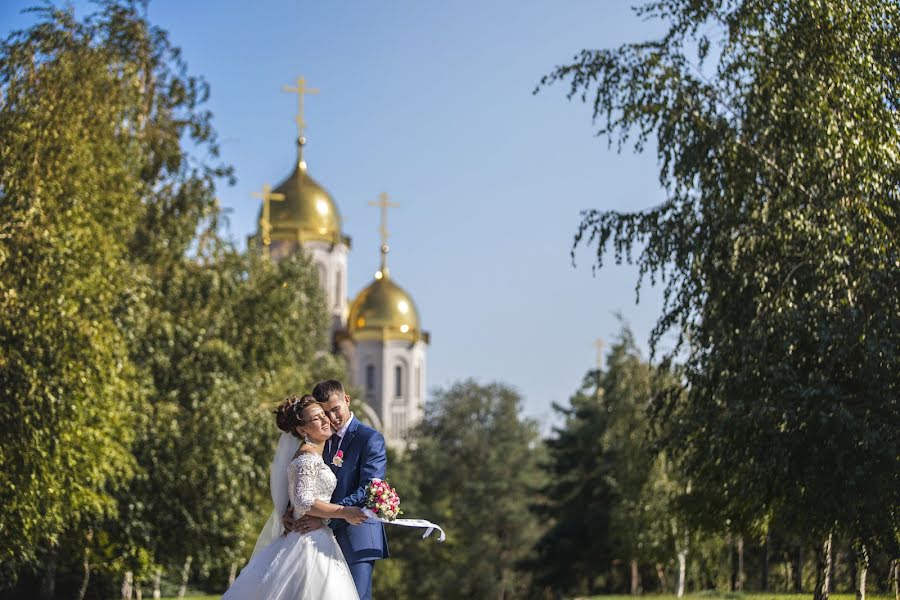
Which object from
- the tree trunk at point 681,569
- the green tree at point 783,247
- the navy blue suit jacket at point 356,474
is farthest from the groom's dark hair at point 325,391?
the tree trunk at point 681,569

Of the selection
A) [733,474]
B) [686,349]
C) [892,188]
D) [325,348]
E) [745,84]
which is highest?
[325,348]

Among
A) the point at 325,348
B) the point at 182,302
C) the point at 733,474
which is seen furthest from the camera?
the point at 325,348

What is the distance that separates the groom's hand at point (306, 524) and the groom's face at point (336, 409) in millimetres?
544

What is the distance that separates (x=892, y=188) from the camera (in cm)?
1327

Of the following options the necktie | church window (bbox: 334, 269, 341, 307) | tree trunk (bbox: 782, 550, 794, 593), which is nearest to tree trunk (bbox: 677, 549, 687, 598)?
tree trunk (bbox: 782, 550, 794, 593)

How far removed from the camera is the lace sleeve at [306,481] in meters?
7.71

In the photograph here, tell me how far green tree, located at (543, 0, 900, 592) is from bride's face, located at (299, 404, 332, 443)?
227 inches

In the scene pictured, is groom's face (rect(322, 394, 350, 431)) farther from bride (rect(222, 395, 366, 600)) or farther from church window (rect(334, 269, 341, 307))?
church window (rect(334, 269, 341, 307))

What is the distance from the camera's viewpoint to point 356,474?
794cm

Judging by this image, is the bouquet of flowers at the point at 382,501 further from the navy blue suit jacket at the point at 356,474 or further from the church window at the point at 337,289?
the church window at the point at 337,289

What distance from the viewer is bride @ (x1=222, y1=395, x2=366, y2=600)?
7.68 metres

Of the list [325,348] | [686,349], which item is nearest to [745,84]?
[686,349]

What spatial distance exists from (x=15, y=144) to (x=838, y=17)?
34.5 ft

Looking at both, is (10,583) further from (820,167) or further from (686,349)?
(820,167)
